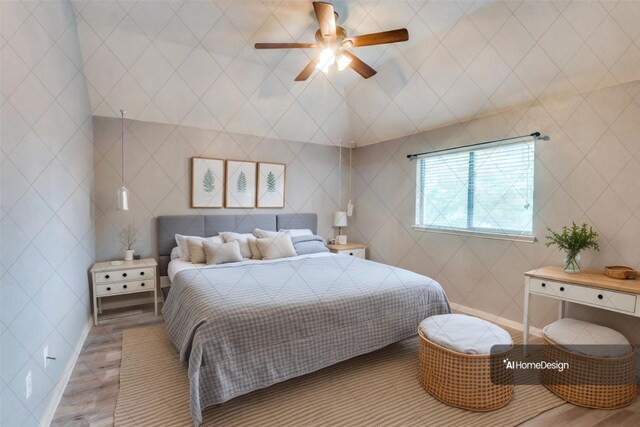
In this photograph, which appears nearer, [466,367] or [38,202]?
[38,202]

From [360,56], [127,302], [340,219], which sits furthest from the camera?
[340,219]

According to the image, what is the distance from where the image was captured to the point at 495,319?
3.32 metres

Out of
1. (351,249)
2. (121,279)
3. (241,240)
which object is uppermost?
(241,240)

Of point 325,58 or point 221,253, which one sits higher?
point 325,58

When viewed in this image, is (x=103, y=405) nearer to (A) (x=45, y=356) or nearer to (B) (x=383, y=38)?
(A) (x=45, y=356)

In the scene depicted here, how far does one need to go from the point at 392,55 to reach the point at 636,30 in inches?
72.5

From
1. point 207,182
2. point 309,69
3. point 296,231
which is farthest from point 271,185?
point 309,69

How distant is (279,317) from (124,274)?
2.14 metres

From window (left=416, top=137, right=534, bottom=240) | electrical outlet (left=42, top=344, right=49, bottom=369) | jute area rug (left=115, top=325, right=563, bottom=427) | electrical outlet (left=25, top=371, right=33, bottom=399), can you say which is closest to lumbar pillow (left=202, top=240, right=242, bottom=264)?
jute area rug (left=115, top=325, right=563, bottom=427)

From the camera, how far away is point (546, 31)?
2.37 m

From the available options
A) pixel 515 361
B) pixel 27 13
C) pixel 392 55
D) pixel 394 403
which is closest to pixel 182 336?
pixel 394 403

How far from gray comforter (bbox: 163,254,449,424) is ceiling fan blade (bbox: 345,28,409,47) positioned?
5.98 ft

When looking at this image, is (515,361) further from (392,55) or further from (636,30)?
(392,55)

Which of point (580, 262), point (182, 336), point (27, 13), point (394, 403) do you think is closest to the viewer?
point (27, 13)
